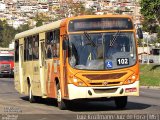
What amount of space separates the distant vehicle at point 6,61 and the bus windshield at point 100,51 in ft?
142

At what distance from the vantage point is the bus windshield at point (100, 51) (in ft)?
63.5

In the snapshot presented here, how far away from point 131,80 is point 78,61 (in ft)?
5.69

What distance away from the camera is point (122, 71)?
1945cm

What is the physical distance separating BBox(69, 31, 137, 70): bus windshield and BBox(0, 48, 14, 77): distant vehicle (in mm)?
43349

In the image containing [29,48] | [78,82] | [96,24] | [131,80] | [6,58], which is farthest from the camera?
[6,58]

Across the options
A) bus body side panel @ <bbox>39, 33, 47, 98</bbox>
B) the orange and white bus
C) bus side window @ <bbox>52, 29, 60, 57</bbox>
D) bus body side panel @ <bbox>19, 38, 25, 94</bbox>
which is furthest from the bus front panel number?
bus body side panel @ <bbox>19, 38, 25, 94</bbox>

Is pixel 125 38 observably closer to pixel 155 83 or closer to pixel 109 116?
pixel 109 116

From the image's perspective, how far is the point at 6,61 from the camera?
6325 cm

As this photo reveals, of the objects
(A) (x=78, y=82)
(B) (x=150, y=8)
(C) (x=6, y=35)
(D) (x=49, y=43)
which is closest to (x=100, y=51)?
(A) (x=78, y=82)

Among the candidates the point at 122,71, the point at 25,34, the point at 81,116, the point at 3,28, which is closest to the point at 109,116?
the point at 81,116

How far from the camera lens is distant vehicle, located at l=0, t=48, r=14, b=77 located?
62.7m

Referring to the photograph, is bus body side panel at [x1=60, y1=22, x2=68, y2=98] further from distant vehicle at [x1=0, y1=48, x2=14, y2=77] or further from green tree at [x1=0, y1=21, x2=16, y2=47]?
green tree at [x1=0, y1=21, x2=16, y2=47]

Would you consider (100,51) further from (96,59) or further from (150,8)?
(150,8)

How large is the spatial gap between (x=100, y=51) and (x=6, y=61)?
44.5 meters
